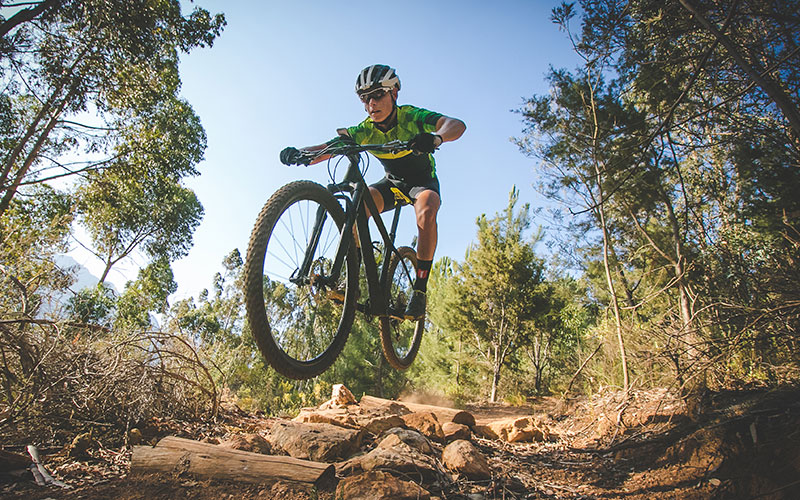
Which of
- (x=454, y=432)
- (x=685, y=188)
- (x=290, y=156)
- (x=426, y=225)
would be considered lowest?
(x=454, y=432)

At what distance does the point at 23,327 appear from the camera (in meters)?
2.85

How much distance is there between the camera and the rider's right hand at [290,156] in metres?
2.67

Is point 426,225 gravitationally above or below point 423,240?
above

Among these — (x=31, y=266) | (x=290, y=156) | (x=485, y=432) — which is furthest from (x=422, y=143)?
(x=31, y=266)

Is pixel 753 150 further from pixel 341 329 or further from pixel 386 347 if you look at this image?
pixel 341 329

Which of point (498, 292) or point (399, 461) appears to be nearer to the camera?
point (399, 461)

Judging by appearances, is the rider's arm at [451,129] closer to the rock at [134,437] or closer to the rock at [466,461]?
the rock at [466,461]

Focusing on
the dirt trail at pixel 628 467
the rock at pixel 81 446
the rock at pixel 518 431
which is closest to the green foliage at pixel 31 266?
the rock at pixel 81 446

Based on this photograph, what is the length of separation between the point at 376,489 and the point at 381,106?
2.83m

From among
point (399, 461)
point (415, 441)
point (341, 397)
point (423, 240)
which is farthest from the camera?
point (341, 397)

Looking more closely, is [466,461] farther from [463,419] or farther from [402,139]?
[402,139]

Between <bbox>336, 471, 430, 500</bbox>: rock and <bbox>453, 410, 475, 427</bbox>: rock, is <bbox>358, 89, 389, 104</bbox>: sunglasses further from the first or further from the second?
<bbox>453, 410, 475, 427</bbox>: rock

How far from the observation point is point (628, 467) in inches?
140

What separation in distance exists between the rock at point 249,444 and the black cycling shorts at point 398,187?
218 cm
